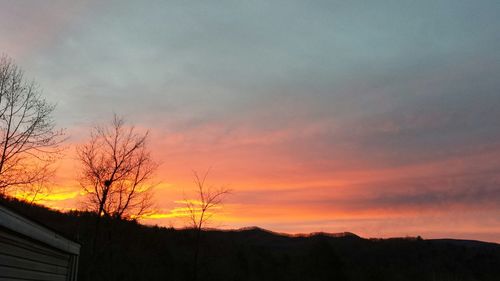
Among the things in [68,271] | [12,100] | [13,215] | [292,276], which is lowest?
[292,276]

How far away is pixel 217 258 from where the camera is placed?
1663 inches

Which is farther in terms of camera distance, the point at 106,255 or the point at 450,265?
the point at 450,265

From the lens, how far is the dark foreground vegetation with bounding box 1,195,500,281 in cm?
3081

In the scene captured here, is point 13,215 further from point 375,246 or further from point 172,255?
point 375,246

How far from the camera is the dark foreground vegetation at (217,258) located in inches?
1213

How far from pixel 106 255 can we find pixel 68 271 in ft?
70.0

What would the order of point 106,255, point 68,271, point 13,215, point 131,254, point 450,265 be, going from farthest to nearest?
point 450,265
point 131,254
point 106,255
point 68,271
point 13,215

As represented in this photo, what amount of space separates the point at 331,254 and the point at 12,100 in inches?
1267

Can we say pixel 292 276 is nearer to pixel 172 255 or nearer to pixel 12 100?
pixel 172 255

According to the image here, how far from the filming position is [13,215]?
26.2ft

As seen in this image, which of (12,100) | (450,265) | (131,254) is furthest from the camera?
(450,265)

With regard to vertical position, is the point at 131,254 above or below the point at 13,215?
below

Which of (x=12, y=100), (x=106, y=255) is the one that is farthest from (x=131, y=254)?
(x=12, y=100)

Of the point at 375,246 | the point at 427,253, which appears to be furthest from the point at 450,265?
the point at 375,246
